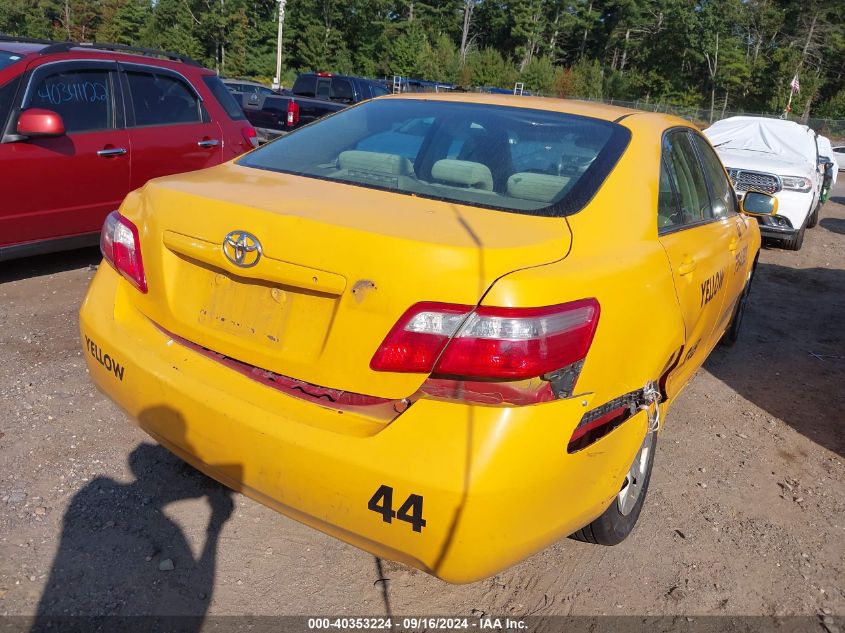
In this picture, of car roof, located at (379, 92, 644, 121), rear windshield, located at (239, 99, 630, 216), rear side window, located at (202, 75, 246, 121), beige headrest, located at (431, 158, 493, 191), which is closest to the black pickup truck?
rear side window, located at (202, 75, 246, 121)

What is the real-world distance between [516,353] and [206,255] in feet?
3.22

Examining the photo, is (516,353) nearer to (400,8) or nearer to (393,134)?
(393,134)

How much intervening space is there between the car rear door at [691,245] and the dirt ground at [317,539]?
0.59m

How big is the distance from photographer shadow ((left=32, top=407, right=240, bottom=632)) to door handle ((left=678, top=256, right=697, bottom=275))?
1691 mm

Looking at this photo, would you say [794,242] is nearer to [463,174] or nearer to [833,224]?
[833,224]

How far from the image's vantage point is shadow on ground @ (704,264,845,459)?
171 inches

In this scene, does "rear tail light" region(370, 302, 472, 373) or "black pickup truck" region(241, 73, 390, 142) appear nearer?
"rear tail light" region(370, 302, 472, 373)

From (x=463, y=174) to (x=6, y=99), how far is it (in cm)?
372

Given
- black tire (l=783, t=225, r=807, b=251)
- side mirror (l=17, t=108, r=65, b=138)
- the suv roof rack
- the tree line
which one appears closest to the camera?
side mirror (l=17, t=108, r=65, b=138)

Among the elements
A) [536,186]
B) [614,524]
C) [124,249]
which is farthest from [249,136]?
[614,524]

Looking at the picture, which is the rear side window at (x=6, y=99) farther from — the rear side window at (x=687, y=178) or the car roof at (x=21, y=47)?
the rear side window at (x=687, y=178)

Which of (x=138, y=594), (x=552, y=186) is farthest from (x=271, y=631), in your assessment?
(x=552, y=186)

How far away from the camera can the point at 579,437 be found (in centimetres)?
201

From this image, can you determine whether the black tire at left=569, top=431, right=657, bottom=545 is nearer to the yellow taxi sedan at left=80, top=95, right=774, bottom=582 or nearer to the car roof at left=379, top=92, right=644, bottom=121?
the yellow taxi sedan at left=80, top=95, right=774, bottom=582
